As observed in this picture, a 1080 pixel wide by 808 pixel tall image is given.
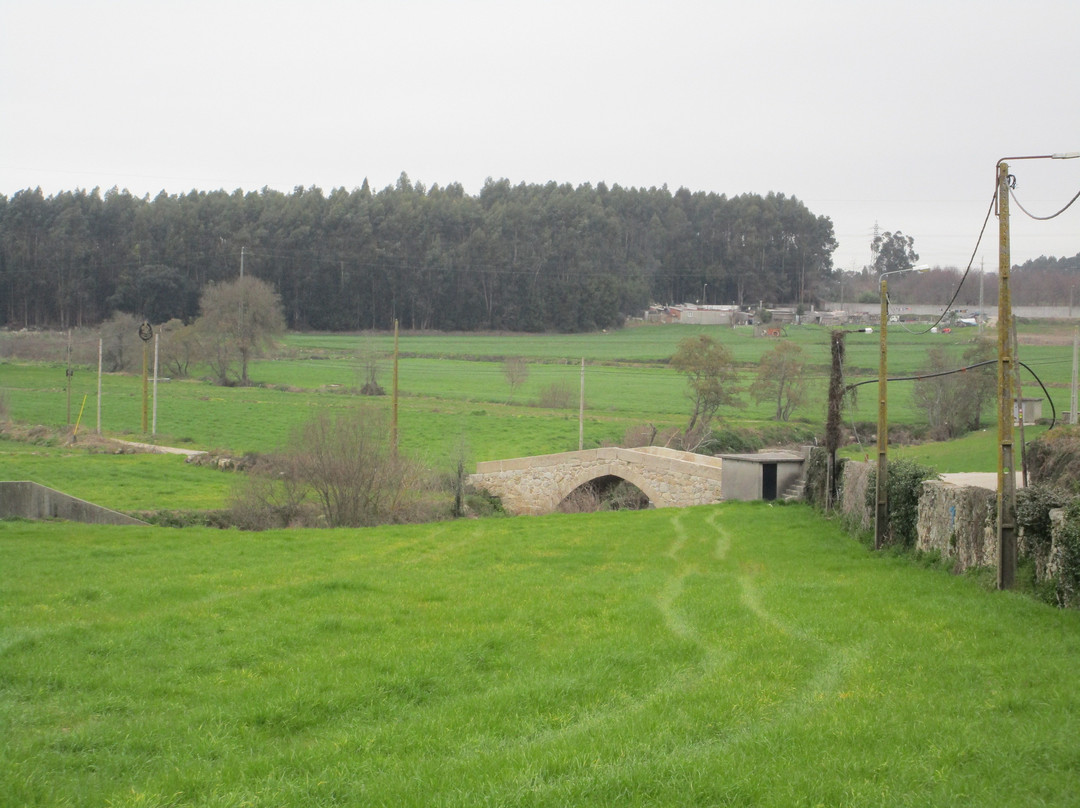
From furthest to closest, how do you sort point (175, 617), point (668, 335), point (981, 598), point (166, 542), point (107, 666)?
point (668, 335), point (166, 542), point (981, 598), point (175, 617), point (107, 666)

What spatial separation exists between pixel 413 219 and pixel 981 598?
8958 cm

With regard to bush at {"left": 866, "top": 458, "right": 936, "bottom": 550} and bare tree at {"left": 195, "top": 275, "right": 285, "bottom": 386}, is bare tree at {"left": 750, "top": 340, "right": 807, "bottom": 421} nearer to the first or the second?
bare tree at {"left": 195, "top": 275, "right": 285, "bottom": 386}

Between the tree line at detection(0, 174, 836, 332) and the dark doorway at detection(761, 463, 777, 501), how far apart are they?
61779 millimetres

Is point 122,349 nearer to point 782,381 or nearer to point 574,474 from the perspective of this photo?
point 574,474

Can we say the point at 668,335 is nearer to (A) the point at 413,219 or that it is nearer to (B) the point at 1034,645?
(A) the point at 413,219

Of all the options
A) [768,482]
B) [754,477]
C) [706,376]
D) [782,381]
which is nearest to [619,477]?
[754,477]

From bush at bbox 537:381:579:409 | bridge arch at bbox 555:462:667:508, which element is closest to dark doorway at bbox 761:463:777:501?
bridge arch at bbox 555:462:667:508

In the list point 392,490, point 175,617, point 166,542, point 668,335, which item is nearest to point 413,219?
point 668,335

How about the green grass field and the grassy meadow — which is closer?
the green grass field

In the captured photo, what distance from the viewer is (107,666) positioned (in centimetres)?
841

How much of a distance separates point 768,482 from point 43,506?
21.7 m

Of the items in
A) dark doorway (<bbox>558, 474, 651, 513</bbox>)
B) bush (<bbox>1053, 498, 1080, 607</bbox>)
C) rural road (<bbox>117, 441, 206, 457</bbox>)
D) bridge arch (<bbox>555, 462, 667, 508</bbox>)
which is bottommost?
dark doorway (<bbox>558, 474, 651, 513</bbox>)

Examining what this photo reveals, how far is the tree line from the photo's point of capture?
89.9m

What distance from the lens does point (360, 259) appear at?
91.9m
